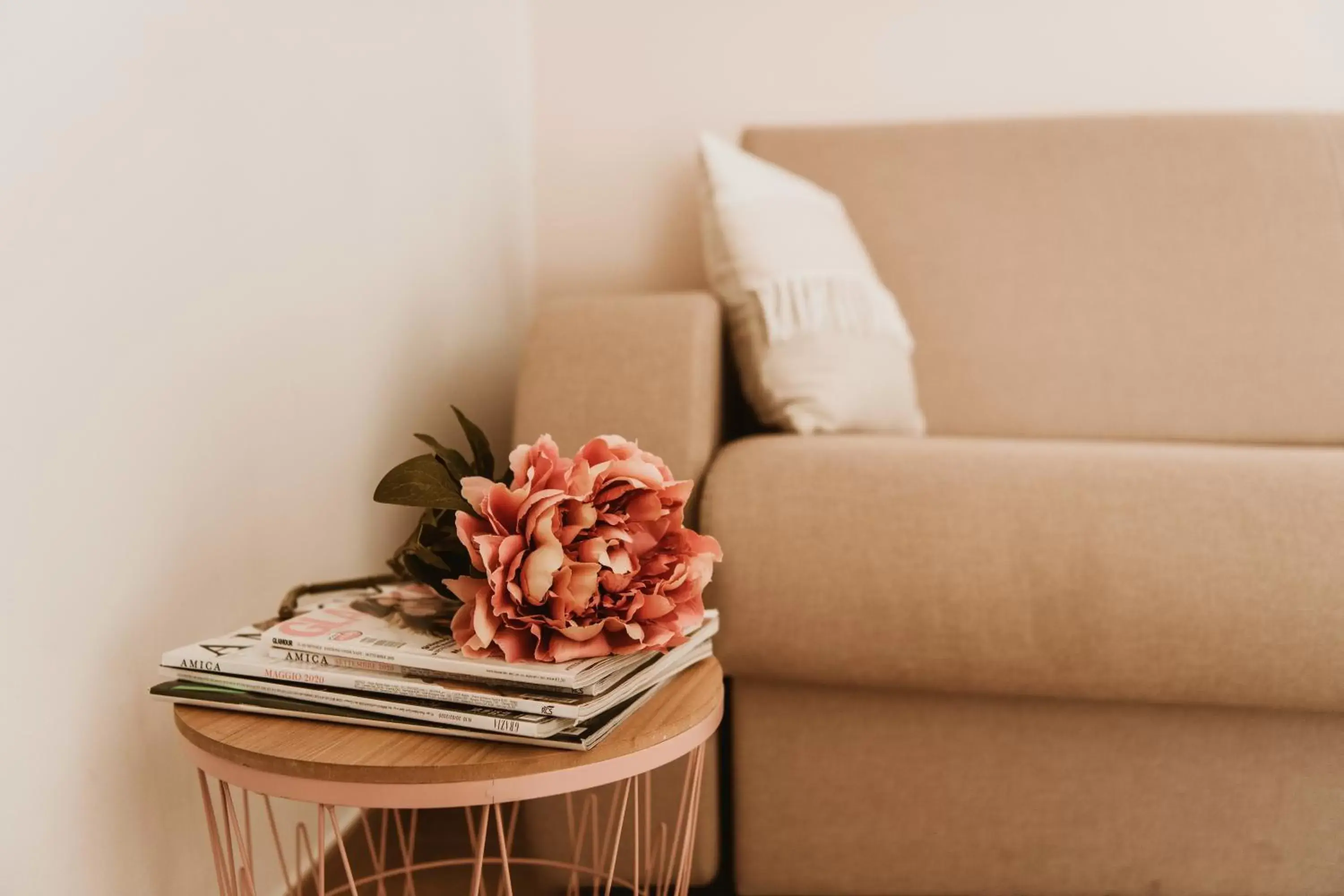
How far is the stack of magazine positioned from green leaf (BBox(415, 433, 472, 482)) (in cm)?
13

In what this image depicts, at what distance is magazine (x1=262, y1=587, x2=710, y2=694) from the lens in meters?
0.59

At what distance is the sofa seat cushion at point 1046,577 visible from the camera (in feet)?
2.74

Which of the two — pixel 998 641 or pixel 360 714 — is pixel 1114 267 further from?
pixel 360 714

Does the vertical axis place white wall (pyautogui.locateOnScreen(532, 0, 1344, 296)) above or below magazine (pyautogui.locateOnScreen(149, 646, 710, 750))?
above

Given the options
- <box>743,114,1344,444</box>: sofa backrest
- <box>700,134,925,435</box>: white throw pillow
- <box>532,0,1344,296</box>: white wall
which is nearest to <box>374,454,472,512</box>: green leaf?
<box>700,134,925,435</box>: white throw pillow

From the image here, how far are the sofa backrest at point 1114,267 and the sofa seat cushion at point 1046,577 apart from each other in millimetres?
463

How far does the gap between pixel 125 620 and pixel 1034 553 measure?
740 millimetres

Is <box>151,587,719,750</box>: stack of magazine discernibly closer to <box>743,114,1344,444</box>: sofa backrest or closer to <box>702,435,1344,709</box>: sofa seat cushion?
<box>702,435,1344,709</box>: sofa seat cushion

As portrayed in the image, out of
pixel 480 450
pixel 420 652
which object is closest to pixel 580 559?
Answer: pixel 420 652

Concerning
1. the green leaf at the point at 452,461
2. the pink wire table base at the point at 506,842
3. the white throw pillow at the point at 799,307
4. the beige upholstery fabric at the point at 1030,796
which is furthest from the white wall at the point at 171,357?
the beige upholstery fabric at the point at 1030,796

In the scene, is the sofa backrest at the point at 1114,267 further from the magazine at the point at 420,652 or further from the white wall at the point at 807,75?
the magazine at the point at 420,652

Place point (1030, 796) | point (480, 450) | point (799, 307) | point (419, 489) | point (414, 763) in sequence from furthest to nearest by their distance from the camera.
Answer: point (799, 307) → point (1030, 796) → point (480, 450) → point (419, 489) → point (414, 763)

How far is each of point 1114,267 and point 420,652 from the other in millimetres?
1197

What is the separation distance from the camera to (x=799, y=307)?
3.82 ft
